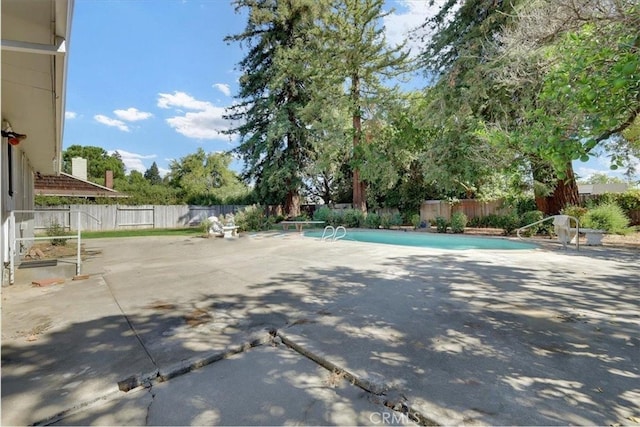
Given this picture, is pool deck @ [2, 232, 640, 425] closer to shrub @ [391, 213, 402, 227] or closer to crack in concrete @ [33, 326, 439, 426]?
crack in concrete @ [33, 326, 439, 426]

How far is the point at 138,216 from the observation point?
2008 cm

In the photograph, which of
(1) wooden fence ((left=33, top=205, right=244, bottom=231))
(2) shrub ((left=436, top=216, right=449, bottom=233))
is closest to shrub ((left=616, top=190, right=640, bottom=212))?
(2) shrub ((left=436, top=216, right=449, bottom=233))

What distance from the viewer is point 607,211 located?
934 cm

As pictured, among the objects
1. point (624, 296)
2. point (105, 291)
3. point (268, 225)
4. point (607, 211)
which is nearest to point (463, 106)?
point (607, 211)

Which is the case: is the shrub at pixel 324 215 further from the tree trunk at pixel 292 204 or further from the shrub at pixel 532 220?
the shrub at pixel 532 220

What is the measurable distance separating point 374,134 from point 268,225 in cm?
798

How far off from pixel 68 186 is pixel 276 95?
39.7 feet

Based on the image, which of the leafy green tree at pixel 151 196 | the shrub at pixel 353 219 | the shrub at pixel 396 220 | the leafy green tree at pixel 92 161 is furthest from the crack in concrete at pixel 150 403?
the leafy green tree at pixel 92 161

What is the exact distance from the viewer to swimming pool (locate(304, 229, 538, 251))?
9547 millimetres

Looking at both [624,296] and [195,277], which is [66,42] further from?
[624,296]

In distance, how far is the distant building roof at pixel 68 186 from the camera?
11672 mm

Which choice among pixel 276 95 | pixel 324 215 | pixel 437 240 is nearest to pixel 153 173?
pixel 276 95

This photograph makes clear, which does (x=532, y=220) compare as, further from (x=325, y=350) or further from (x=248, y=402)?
(x=248, y=402)

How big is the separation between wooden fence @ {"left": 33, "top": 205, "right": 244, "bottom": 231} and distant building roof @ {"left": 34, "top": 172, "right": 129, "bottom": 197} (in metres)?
4.25
